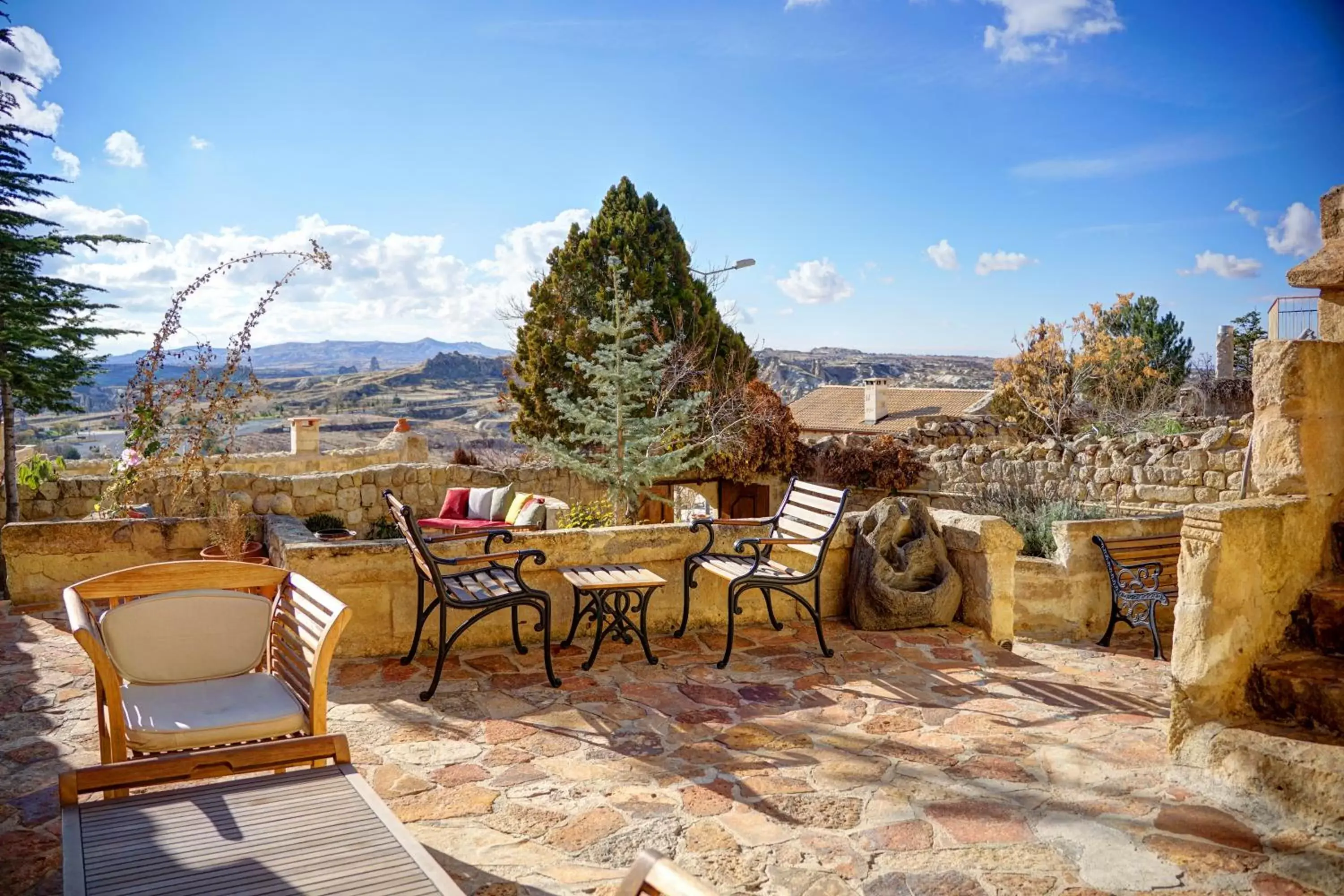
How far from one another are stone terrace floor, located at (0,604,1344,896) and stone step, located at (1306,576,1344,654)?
0.68m

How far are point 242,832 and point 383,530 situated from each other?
7.77 m

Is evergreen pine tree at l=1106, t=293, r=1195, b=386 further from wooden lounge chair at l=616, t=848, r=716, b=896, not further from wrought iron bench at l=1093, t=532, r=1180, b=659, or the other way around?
wooden lounge chair at l=616, t=848, r=716, b=896

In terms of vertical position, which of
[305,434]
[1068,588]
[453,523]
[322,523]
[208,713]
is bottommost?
[1068,588]

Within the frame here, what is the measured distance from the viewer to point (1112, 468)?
11219 mm

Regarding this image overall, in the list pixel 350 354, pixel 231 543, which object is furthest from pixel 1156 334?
pixel 350 354

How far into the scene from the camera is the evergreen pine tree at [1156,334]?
21812mm

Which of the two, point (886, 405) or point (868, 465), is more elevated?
point (886, 405)

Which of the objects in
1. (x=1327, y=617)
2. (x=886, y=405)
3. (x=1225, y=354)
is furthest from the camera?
(x=886, y=405)

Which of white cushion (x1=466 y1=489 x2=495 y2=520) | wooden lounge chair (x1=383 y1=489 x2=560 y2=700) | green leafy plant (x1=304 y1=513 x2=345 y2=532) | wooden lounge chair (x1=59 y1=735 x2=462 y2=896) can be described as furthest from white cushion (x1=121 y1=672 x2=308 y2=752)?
white cushion (x1=466 y1=489 x2=495 y2=520)

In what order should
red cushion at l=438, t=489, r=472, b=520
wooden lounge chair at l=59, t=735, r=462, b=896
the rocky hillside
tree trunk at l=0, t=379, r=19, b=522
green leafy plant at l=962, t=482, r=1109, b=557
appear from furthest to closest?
the rocky hillside
red cushion at l=438, t=489, r=472, b=520
tree trunk at l=0, t=379, r=19, b=522
green leafy plant at l=962, t=482, r=1109, b=557
wooden lounge chair at l=59, t=735, r=462, b=896

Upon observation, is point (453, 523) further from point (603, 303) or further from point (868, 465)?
point (868, 465)

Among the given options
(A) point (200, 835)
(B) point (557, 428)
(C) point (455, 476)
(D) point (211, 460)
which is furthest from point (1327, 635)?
(B) point (557, 428)

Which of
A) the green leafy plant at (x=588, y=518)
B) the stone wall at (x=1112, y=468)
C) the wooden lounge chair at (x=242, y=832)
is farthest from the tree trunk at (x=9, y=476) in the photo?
the stone wall at (x=1112, y=468)

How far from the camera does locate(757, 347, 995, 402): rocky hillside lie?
97.5ft
